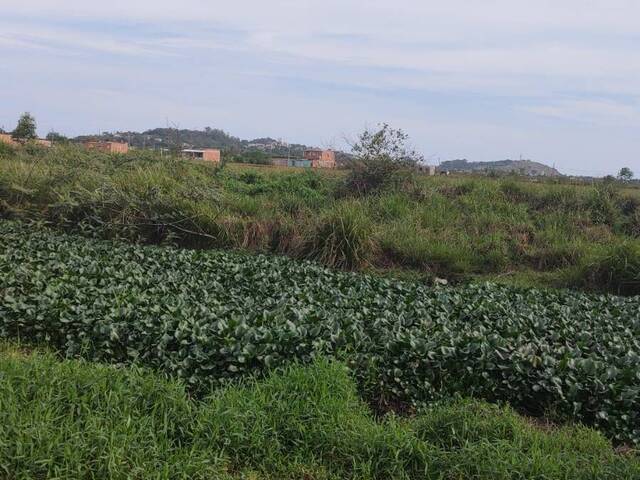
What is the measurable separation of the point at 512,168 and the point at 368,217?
20.9 feet

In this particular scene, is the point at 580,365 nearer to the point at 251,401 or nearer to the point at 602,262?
the point at 251,401

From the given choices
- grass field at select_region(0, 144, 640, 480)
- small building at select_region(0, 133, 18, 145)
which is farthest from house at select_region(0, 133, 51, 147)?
grass field at select_region(0, 144, 640, 480)

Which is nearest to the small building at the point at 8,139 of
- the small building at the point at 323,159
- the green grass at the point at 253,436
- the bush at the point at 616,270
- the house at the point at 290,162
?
the house at the point at 290,162

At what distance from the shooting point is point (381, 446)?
3.74 meters

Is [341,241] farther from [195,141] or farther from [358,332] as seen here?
[195,141]

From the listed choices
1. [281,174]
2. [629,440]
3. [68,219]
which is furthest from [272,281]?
[281,174]

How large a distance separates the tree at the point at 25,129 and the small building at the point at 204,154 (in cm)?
765

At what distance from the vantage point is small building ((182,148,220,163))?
16283 mm

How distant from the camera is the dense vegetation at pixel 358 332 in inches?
186

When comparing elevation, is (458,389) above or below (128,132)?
below

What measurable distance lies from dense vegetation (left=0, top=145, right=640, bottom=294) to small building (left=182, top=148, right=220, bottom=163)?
1056mm

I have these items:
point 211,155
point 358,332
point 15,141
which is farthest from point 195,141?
point 358,332

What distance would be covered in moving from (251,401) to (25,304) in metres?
2.86

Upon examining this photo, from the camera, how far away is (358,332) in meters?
5.20
